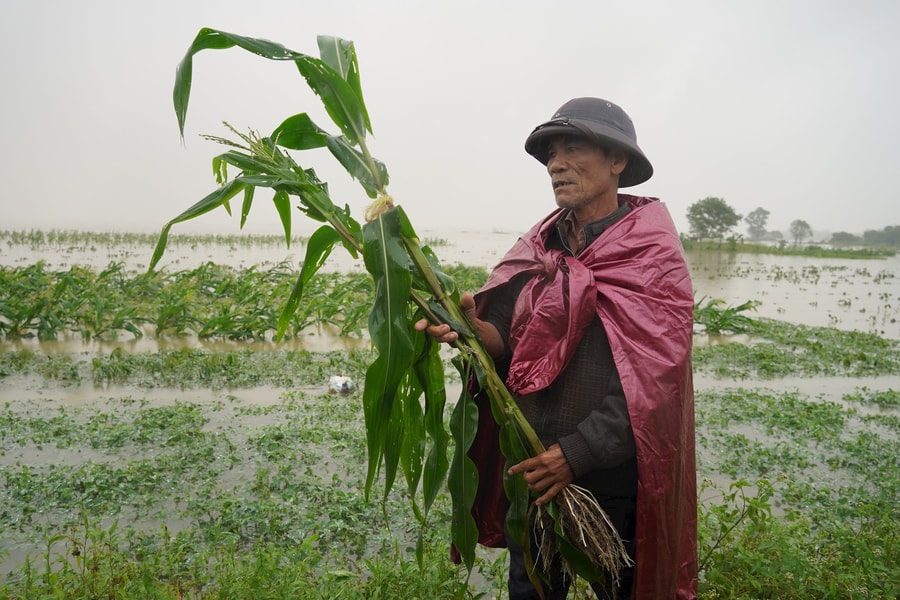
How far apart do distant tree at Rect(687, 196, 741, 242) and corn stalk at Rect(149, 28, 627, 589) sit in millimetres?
33528

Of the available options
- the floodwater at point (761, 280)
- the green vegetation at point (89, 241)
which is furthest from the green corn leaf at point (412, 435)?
the green vegetation at point (89, 241)

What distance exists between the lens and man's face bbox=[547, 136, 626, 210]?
163cm

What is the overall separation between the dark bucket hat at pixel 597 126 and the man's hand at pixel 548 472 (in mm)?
853

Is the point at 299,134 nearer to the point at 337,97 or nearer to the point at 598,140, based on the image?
the point at 337,97

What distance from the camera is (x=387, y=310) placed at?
1.42 m

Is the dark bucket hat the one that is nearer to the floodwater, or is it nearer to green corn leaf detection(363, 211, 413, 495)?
green corn leaf detection(363, 211, 413, 495)

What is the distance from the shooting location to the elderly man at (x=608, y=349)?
4.68ft

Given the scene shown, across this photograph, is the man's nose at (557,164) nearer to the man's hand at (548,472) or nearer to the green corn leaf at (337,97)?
the green corn leaf at (337,97)

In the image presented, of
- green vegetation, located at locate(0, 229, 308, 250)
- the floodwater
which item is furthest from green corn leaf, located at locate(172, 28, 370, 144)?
green vegetation, located at locate(0, 229, 308, 250)

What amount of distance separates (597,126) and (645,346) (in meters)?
0.62

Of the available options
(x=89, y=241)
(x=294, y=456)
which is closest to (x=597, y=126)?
(x=294, y=456)

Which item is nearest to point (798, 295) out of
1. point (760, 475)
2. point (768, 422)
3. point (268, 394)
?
point (768, 422)

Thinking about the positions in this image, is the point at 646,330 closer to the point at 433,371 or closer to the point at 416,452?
the point at 433,371

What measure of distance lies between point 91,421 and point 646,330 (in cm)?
384
